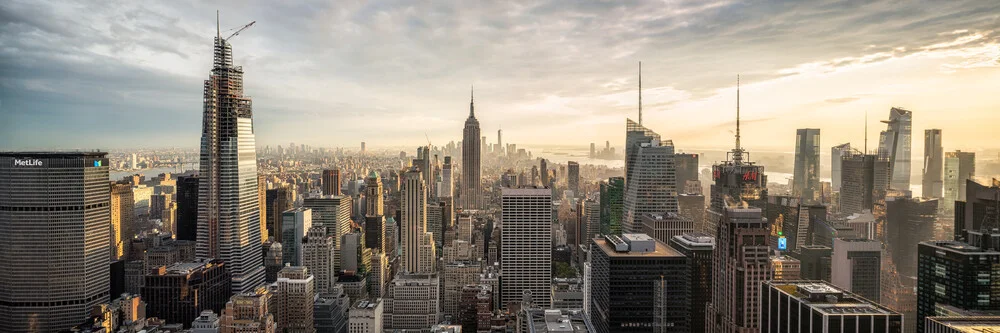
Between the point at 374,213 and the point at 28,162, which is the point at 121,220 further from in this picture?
the point at 374,213

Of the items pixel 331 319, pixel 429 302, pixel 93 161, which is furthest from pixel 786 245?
pixel 93 161

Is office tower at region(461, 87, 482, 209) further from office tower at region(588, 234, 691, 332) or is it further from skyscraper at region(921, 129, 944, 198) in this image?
skyscraper at region(921, 129, 944, 198)

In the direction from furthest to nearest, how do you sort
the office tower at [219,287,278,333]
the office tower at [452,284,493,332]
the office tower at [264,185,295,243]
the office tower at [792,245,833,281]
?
the office tower at [264,185,295,243], the office tower at [452,284,493,332], the office tower at [792,245,833,281], the office tower at [219,287,278,333]

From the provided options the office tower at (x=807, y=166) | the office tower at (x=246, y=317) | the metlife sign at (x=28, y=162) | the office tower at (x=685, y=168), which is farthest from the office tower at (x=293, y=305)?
the office tower at (x=807, y=166)

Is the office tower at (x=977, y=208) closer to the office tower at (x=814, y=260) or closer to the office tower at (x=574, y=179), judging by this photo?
the office tower at (x=814, y=260)

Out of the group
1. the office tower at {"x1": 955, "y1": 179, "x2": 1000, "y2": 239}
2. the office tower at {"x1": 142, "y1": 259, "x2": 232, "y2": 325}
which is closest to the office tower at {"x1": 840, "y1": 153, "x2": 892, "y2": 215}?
the office tower at {"x1": 955, "y1": 179, "x2": 1000, "y2": 239}

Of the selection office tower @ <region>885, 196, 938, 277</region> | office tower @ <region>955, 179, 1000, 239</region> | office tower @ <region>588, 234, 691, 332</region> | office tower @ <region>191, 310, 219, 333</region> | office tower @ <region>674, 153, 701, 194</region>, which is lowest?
office tower @ <region>191, 310, 219, 333</region>

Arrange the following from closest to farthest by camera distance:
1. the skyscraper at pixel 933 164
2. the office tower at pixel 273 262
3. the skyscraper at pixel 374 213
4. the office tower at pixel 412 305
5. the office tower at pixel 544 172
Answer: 1. the skyscraper at pixel 933 164
2. the office tower at pixel 412 305
3. the office tower at pixel 273 262
4. the office tower at pixel 544 172
5. the skyscraper at pixel 374 213
